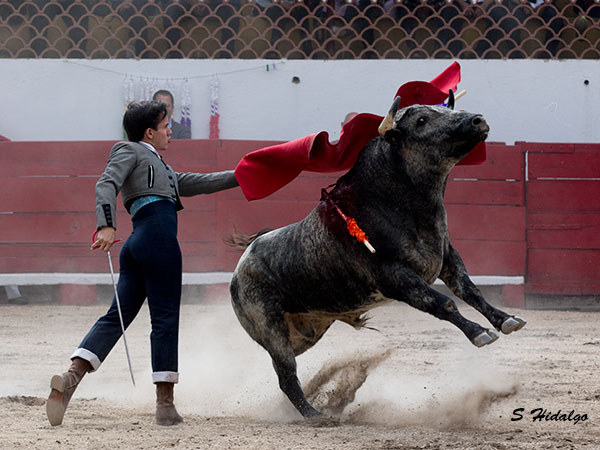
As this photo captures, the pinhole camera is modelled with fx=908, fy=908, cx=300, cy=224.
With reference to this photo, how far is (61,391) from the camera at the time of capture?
128 inches

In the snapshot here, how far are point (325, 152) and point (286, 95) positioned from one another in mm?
4770

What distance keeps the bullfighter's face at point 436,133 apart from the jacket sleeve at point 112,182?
985mm

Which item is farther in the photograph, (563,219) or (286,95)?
(286,95)

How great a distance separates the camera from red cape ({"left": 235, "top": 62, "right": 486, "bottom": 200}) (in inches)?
137

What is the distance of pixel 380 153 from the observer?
337 cm

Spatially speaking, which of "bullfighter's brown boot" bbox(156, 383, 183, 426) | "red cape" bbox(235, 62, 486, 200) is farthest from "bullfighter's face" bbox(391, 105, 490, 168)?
"bullfighter's brown boot" bbox(156, 383, 183, 426)

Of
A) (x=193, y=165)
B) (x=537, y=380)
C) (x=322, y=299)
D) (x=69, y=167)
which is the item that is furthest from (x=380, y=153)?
(x=69, y=167)

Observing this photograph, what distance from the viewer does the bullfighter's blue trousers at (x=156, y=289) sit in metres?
3.36

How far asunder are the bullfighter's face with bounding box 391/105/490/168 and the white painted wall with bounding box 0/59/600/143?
4872mm

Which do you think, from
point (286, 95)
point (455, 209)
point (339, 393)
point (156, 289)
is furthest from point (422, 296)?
point (286, 95)

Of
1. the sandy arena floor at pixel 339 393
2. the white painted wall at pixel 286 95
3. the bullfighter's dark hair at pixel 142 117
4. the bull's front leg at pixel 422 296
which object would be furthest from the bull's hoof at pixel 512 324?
the white painted wall at pixel 286 95

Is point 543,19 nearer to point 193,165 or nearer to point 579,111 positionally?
point 579,111

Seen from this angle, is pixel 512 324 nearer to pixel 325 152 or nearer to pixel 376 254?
pixel 376 254

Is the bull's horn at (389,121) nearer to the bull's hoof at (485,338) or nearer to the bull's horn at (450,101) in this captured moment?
the bull's horn at (450,101)
